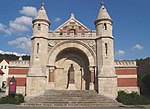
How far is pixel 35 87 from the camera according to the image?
19.0 meters

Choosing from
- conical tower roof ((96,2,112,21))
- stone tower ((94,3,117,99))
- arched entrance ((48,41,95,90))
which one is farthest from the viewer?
conical tower roof ((96,2,112,21))

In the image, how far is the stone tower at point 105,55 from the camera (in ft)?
61.8

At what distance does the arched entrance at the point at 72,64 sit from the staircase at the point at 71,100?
239cm

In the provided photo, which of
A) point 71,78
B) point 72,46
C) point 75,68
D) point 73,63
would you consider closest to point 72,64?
point 73,63

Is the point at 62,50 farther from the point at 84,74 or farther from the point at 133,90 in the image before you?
the point at 133,90

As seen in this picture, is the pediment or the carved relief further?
the pediment

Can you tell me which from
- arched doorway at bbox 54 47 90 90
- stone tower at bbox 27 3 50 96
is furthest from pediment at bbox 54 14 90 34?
arched doorway at bbox 54 47 90 90

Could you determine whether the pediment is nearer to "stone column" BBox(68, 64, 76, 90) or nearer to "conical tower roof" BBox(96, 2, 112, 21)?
"conical tower roof" BBox(96, 2, 112, 21)

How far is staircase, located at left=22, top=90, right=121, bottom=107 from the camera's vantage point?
16.0 metres

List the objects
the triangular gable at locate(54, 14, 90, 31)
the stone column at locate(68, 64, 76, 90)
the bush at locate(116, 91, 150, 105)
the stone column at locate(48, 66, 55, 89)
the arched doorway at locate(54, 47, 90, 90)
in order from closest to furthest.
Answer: the bush at locate(116, 91, 150, 105), the stone column at locate(48, 66, 55, 89), the stone column at locate(68, 64, 76, 90), the arched doorway at locate(54, 47, 90, 90), the triangular gable at locate(54, 14, 90, 31)

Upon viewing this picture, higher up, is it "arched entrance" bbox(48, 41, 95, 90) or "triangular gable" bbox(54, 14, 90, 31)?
"triangular gable" bbox(54, 14, 90, 31)

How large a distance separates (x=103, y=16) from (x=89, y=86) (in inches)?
342

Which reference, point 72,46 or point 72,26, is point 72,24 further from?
point 72,46

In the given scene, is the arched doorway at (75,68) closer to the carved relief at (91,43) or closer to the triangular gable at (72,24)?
the carved relief at (91,43)
